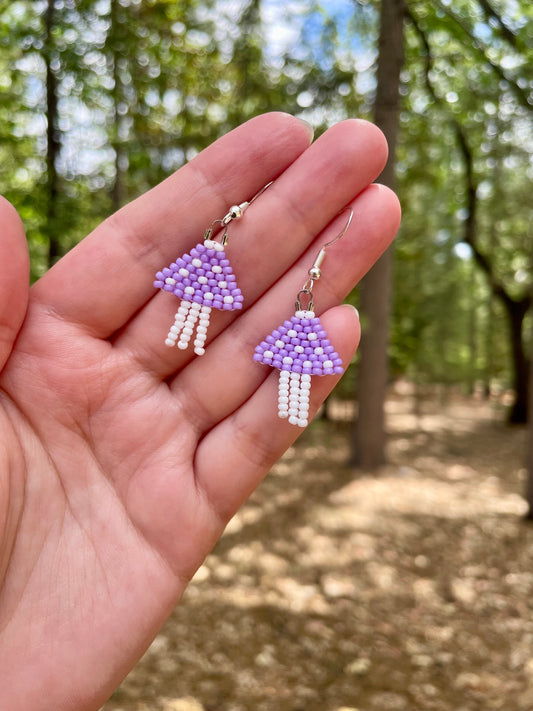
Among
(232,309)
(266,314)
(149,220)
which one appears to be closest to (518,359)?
(266,314)

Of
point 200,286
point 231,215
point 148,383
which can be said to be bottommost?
point 148,383

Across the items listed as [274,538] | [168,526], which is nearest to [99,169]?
[274,538]

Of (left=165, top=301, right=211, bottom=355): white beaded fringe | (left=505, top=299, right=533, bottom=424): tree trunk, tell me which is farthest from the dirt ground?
(left=505, top=299, right=533, bottom=424): tree trunk

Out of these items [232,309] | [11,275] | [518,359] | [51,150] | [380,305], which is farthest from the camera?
[518,359]

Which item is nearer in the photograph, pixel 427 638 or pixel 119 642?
pixel 119 642

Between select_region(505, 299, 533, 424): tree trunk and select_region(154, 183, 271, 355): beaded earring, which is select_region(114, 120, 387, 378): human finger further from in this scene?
select_region(505, 299, 533, 424): tree trunk

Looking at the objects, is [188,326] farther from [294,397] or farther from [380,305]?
[380,305]

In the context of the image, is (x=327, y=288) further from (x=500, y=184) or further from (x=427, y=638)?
(x=500, y=184)
